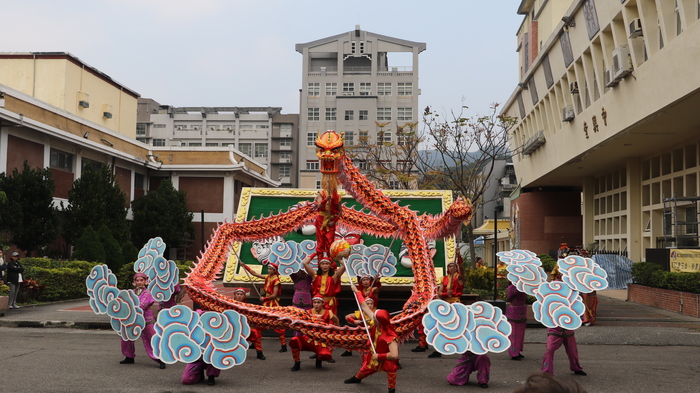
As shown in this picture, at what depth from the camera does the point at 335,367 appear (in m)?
10.3

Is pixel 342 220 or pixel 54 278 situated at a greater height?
pixel 342 220

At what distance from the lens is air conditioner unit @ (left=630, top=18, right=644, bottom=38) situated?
60.3 feet

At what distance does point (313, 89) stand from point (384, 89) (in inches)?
314

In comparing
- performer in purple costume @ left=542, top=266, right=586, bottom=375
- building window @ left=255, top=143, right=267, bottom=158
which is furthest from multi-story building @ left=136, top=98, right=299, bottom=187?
performer in purple costume @ left=542, top=266, right=586, bottom=375

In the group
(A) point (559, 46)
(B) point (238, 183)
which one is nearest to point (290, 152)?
(B) point (238, 183)

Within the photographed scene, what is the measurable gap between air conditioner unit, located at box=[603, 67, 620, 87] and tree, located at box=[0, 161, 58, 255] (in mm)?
20307

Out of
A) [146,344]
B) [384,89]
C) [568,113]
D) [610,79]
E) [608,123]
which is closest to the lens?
[146,344]

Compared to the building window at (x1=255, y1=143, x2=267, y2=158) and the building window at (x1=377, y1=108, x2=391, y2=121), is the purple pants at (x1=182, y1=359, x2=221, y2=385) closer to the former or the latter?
the building window at (x1=377, y1=108, x2=391, y2=121)

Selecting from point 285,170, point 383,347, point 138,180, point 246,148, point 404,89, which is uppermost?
point 404,89

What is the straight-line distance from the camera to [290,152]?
79.9 metres

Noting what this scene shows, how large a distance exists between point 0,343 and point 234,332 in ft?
19.5

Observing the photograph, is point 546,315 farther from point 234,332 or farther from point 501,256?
point 234,332

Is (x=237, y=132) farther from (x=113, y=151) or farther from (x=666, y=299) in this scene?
(x=666, y=299)

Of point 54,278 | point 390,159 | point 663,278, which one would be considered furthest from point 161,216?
point 663,278
